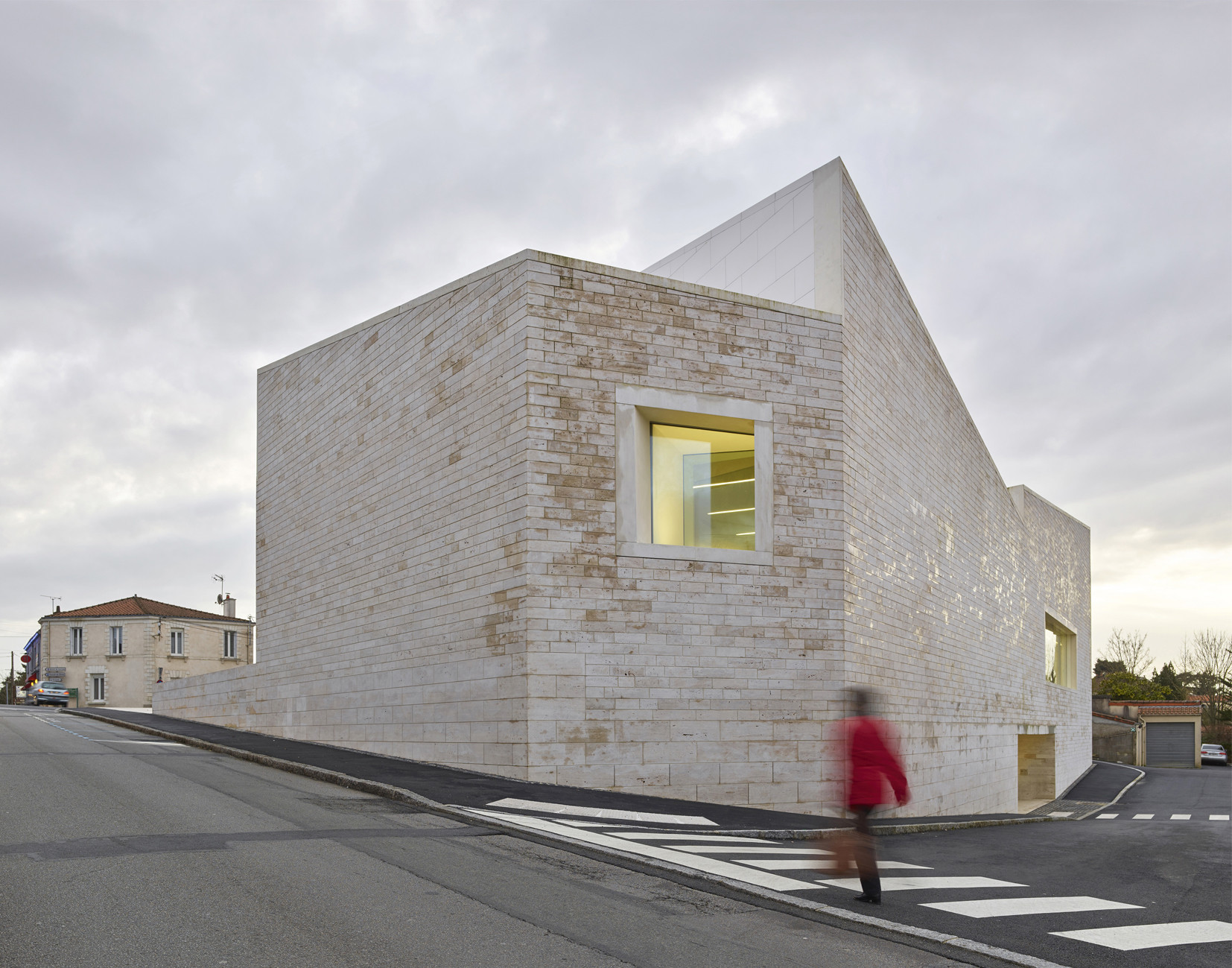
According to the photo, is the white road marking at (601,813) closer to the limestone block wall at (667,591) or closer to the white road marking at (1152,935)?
the limestone block wall at (667,591)

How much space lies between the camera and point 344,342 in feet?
64.4

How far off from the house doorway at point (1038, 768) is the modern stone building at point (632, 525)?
17917 mm

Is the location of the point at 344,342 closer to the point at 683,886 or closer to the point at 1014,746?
the point at 683,886

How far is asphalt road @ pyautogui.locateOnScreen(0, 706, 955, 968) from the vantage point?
197 inches

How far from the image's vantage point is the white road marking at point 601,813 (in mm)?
10852

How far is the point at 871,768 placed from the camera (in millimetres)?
7227

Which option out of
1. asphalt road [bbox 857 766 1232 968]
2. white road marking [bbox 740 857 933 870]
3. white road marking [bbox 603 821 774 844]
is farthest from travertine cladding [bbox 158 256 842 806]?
white road marking [bbox 740 857 933 870]

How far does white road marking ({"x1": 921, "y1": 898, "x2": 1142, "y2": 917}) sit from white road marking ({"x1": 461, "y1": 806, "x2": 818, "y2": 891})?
104 centimetres

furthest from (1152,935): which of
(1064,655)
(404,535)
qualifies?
(1064,655)

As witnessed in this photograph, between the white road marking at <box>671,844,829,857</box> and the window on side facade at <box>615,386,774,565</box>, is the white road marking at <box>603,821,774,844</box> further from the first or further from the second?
the window on side facade at <box>615,386,774,565</box>

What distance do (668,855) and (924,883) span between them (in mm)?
2205

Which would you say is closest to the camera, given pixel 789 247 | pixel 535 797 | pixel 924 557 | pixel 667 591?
pixel 535 797

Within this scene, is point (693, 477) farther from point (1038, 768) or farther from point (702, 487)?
point (1038, 768)

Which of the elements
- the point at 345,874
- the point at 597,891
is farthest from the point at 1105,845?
the point at 345,874
